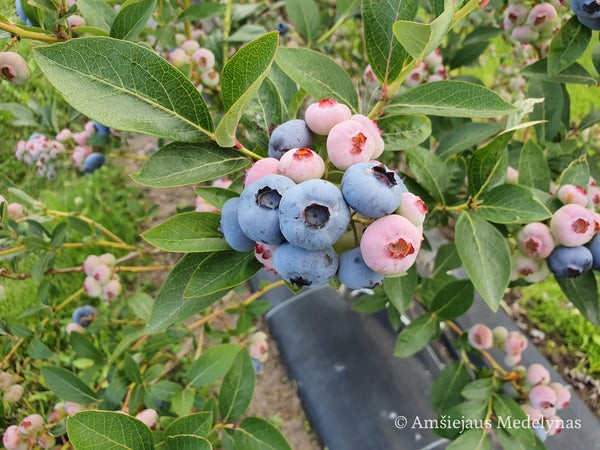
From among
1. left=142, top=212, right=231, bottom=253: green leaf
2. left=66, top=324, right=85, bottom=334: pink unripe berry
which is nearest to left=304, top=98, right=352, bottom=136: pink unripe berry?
left=142, top=212, right=231, bottom=253: green leaf

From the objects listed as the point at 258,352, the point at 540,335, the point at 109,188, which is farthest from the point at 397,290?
the point at 109,188

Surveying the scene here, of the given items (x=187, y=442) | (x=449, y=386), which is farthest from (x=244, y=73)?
(x=449, y=386)

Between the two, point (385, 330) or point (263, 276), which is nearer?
point (385, 330)

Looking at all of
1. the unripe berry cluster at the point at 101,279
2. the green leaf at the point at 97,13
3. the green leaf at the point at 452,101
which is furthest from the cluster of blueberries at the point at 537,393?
the green leaf at the point at 97,13

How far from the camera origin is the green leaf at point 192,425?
2.58 feet

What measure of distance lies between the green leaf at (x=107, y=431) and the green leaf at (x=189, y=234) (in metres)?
0.29

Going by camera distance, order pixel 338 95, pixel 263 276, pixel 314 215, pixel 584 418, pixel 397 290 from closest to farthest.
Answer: pixel 314 215
pixel 338 95
pixel 397 290
pixel 584 418
pixel 263 276

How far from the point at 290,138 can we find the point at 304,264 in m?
0.21

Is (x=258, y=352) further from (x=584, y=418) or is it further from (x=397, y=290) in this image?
(x=584, y=418)

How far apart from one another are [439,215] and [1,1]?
970 mm

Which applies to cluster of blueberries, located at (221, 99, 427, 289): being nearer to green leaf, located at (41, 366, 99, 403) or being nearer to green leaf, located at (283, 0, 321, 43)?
green leaf, located at (41, 366, 99, 403)

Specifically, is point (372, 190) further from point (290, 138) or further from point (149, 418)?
point (149, 418)

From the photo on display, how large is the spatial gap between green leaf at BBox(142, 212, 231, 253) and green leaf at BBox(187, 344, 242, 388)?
66 cm

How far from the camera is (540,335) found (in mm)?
2145
